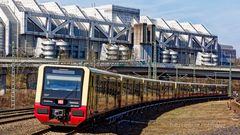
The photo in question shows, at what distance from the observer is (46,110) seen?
1864 centimetres

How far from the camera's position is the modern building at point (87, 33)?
132 m

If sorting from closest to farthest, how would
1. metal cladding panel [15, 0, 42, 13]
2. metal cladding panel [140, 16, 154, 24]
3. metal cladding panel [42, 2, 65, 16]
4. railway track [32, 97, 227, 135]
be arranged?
railway track [32, 97, 227, 135], metal cladding panel [15, 0, 42, 13], metal cladding panel [42, 2, 65, 16], metal cladding panel [140, 16, 154, 24]

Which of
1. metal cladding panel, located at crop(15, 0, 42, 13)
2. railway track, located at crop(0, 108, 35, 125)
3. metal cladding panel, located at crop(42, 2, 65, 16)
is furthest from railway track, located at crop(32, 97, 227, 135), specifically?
metal cladding panel, located at crop(42, 2, 65, 16)

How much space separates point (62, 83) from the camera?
1883 centimetres

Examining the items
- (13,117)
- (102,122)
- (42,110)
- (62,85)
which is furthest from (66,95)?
(13,117)

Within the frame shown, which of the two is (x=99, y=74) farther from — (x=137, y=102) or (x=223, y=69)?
(x=223, y=69)

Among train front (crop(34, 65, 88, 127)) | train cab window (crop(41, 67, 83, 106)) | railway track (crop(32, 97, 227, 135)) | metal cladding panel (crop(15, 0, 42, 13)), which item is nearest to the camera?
train front (crop(34, 65, 88, 127))

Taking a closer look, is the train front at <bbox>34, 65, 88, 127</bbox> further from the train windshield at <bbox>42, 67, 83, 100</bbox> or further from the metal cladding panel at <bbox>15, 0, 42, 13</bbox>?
the metal cladding panel at <bbox>15, 0, 42, 13</bbox>

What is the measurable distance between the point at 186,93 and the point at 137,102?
85.2 ft

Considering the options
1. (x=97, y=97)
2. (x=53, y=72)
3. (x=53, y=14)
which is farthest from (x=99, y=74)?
(x=53, y=14)

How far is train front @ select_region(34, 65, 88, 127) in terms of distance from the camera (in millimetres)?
18516

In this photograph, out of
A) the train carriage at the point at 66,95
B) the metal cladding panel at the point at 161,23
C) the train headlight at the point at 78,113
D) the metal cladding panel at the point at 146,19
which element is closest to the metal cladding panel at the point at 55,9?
the metal cladding panel at the point at 146,19

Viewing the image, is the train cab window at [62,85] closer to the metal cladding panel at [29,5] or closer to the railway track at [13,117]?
the railway track at [13,117]

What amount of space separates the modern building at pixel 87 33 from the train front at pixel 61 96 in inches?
3700
